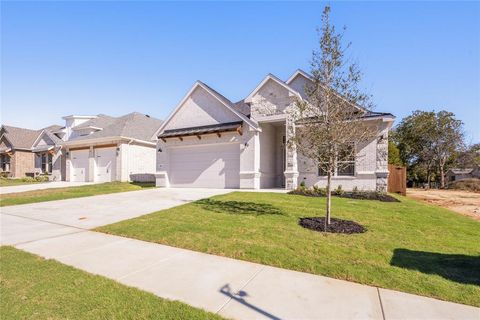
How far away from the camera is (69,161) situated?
23.8 meters

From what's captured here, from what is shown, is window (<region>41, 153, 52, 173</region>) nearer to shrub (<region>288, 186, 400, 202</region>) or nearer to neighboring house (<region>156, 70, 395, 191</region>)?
neighboring house (<region>156, 70, 395, 191</region>)

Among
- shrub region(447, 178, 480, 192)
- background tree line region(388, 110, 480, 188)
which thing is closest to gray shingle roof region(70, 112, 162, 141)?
background tree line region(388, 110, 480, 188)

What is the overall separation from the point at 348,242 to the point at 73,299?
4.99 metres

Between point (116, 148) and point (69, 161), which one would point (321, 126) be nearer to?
point (116, 148)

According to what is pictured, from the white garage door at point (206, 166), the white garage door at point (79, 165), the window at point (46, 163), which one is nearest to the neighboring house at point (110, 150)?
the white garage door at point (79, 165)

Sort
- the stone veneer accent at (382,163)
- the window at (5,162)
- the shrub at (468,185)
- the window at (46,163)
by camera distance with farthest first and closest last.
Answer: the window at (5,162)
the shrub at (468,185)
the window at (46,163)
the stone veneer accent at (382,163)

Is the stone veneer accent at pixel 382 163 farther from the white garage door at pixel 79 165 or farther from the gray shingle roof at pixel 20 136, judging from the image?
the gray shingle roof at pixel 20 136

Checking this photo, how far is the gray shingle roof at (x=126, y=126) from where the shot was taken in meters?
21.9

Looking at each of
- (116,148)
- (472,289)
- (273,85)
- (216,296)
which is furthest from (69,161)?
(472,289)

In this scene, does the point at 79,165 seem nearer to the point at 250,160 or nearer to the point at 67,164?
the point at 67,164

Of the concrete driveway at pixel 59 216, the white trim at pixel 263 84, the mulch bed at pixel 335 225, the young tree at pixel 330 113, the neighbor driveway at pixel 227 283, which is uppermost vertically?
the white trim at pixel 263 84

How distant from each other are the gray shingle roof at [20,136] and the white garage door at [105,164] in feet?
43.8

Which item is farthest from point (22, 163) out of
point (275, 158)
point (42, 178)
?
point (275, 158)

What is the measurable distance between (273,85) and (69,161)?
2094cm
